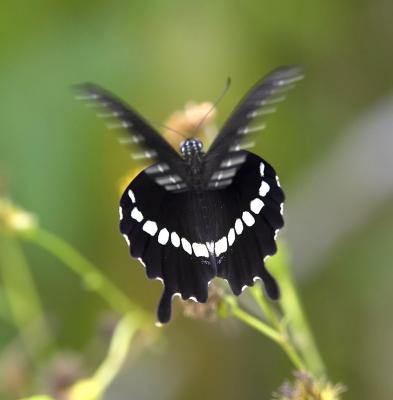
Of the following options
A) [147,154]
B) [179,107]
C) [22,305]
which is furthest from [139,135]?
[179,107]

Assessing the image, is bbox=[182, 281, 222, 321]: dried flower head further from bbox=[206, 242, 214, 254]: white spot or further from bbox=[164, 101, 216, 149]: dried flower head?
bbox=[164, 101, 216, 149]: dried flower head

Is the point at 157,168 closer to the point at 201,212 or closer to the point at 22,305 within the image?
the point at 201,212

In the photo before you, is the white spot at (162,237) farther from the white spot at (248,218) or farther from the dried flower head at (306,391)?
the dried flower head at (306,391)

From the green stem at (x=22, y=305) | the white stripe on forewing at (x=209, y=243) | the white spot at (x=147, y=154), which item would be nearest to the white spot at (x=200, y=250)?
the white stripe on forewing at (x=209, y=243)

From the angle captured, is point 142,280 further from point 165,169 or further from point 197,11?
point 165,169

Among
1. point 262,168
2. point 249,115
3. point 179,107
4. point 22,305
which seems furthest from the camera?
point 179,107
